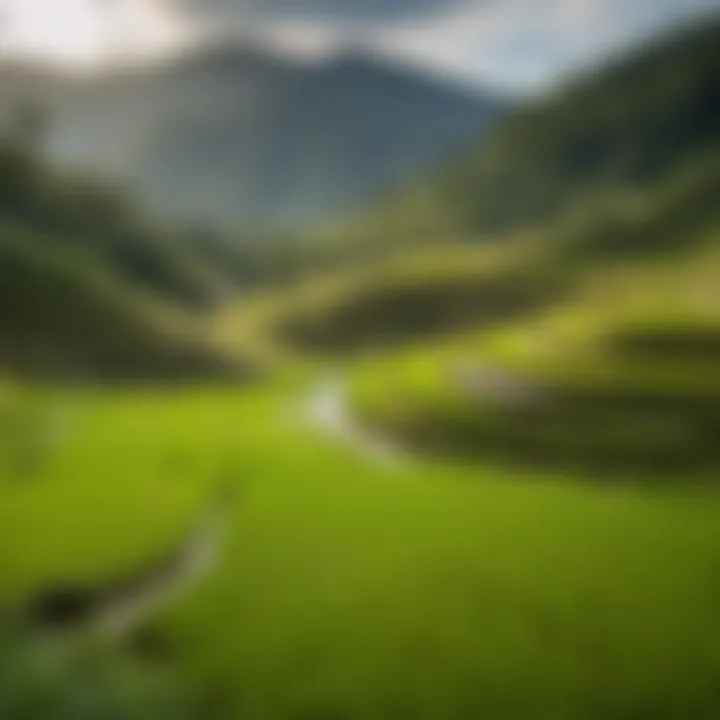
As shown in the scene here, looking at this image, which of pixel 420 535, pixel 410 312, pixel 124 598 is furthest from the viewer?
pixel 410 312

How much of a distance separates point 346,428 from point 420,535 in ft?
77.5

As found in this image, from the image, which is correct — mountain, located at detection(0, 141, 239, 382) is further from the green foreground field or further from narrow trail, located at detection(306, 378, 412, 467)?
the green foreground field

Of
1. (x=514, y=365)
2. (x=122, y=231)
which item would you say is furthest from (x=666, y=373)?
(x=122, y=231)

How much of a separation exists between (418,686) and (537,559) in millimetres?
9820

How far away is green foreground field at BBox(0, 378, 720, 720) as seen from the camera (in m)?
Result: 21.5

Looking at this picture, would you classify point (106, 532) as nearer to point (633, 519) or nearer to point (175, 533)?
point (175, 533)

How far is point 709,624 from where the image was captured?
83.0 feet

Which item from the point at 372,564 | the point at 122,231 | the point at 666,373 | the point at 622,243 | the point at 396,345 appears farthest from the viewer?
the point at 622,243

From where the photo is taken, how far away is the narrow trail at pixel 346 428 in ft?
157

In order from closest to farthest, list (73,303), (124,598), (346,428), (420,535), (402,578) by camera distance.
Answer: (124,598) → (402,578) → (420,535) → (346,428) → (73,303)

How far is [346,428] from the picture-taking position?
2217 inches

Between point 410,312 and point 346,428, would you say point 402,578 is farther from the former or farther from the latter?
point 410,312

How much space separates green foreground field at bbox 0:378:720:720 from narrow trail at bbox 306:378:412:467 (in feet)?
9.13

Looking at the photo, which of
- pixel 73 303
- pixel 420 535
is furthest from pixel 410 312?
pixel 420 535
